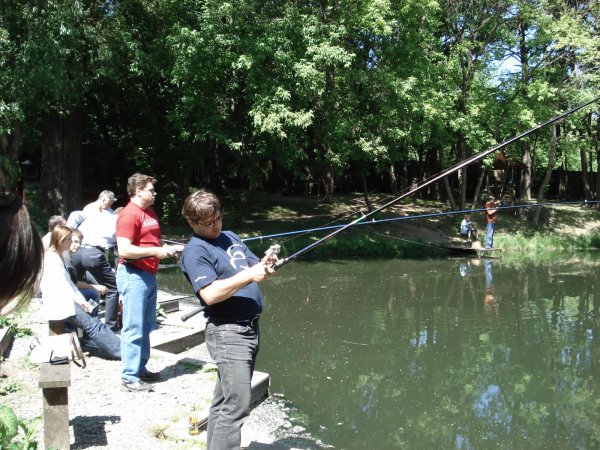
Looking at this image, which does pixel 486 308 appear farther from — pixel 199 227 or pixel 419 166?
pixel 419 166

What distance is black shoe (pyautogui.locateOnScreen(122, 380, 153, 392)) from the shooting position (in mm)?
5125

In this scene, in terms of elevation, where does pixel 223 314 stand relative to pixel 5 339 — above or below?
above

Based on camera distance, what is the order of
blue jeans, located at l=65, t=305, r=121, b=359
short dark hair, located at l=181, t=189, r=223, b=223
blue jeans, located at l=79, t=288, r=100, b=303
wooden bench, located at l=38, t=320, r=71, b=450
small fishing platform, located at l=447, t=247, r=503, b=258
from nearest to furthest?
short dark hair, located at l=181, t=189, r=223, b=223
wooden bench, located at l=38, t=320, r=71, b=450
blue jeans, located at l=65, t=305, r=121, b=359
blue jeans, located at l=79, t=288, r=100, b=303
small fishing platform, located at l=447, t=247, r=503, b=258

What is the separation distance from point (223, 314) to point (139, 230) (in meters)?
1.77

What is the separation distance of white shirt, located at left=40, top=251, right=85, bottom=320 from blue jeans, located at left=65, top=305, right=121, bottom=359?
92 centimetres

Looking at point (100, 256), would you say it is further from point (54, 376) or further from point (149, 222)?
point (54, 376)

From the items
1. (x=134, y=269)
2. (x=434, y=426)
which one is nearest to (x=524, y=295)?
(x=434, y=426)

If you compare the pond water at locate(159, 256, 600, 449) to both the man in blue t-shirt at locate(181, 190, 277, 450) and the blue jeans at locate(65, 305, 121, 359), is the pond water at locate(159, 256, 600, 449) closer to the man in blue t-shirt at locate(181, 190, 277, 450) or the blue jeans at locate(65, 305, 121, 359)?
the blue jeans at locate(65, 305, 121, 359)

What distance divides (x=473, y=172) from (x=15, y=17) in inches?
885

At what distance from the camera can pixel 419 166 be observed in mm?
29188

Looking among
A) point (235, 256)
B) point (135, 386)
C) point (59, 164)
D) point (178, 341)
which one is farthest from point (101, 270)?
point (59, 164)

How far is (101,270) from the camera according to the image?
6758 millimetres

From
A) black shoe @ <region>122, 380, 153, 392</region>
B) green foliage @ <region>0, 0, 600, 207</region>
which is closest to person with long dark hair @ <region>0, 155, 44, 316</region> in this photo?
black shoe @ <region>122, 380, 153, 392</region>

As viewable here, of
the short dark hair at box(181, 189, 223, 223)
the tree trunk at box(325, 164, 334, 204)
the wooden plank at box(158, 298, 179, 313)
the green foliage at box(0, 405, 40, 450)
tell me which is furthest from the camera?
the tree trunk at box(325, 164, 334, 204)
